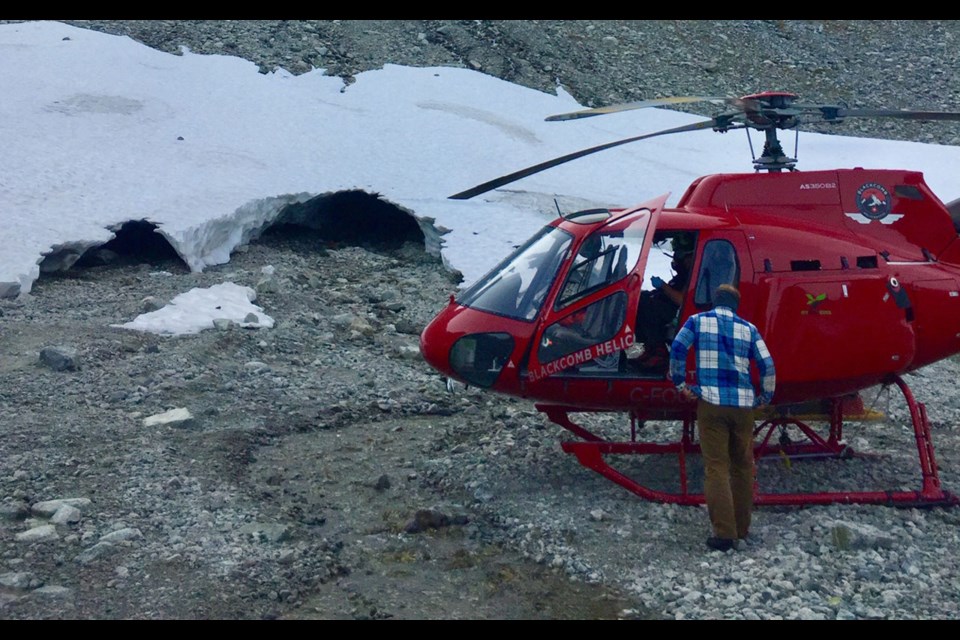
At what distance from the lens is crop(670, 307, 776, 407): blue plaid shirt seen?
6.96m

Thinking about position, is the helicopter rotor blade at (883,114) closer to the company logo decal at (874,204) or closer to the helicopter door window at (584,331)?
the company logo decal at (874,204)

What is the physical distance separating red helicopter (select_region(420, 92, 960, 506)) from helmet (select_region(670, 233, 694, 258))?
0.01 metres

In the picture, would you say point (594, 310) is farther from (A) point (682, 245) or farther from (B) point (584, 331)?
(A) point (682, 245)

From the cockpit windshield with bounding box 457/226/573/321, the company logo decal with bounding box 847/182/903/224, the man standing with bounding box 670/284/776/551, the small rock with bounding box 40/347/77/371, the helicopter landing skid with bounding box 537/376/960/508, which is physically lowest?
the helicopter landing skid with bounding box 537/376/960/508

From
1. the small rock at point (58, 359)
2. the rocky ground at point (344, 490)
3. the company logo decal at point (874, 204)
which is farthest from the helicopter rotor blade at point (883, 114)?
the small rock at point (58, 359)

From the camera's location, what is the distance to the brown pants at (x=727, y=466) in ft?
22.8

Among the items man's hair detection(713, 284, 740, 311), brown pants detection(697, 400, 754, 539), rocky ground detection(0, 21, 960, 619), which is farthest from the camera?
man's hair detection(713, 284, 740, 311)

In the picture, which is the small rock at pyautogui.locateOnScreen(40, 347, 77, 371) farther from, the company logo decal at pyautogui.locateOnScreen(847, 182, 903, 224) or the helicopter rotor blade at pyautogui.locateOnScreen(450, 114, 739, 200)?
the company logo decal at pyautogui.locateOnScreen(847, 182, 903, 224)

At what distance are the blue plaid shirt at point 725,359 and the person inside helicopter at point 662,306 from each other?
98 centimetres

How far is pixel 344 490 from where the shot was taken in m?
8.08

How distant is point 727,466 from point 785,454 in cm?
187

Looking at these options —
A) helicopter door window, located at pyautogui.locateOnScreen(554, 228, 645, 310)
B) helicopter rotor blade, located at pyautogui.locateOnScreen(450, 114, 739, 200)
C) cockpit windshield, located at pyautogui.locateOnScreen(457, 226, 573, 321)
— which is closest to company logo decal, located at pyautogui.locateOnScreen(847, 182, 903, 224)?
helicopter rotor blade, located at pyautogui.locateOnScreen(450, 114, 739, 200)

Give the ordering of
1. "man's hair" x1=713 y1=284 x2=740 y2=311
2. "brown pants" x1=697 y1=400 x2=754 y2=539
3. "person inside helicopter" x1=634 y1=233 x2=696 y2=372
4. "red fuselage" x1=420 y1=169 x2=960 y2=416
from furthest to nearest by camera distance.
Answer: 1. "person inside helicopter" x1=634 y1=233 x2=696 y2=372
2. "red fuselage" x1=420 y1=169 x2=960 y2=416
3. "man's hair" x1=713 y1=284 x2=740 y2=311
4. "brown pants" x1=697 y1=400 x2=754 y2=539

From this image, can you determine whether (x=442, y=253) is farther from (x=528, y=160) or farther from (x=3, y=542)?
(x=3, y=542)
